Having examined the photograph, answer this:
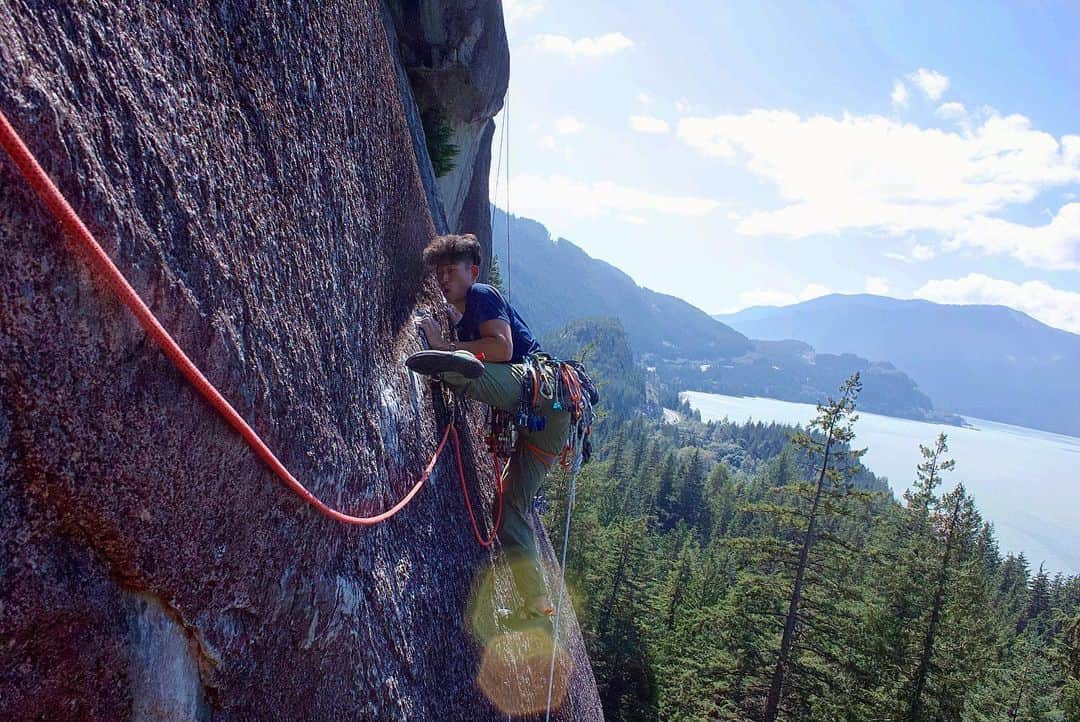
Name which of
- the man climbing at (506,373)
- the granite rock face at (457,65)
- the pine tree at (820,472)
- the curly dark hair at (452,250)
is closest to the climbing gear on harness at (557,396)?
the man climbing at (506,373)

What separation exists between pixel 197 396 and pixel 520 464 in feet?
10.9

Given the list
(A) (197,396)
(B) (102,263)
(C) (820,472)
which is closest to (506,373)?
(A) (197,396)

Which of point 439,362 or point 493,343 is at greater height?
point 493,343

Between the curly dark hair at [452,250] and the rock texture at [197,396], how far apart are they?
776 mm

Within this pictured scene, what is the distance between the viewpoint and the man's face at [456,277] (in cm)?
455

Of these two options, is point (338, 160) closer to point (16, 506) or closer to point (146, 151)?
point (146, 151)

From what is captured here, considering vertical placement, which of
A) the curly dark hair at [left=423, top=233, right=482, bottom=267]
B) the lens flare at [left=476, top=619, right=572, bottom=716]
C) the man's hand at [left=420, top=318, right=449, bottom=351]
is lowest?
the lens flare at [left=476, top=619, right=572, bottom=716]

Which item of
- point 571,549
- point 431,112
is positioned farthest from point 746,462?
point 431,112

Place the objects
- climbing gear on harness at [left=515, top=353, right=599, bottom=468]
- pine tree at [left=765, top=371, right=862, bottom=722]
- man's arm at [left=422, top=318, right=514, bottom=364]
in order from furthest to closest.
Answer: pine tree at [left=765, top=371, right=862, bottom=722], climbing gear on harness at [left=515, top=353, right=599, bottom=468], man's arm at [left=422, top=318, right=514, bottom=364]

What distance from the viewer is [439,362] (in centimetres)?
376

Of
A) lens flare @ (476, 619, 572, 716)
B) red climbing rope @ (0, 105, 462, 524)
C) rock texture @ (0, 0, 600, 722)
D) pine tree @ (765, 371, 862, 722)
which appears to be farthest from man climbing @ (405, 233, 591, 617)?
pine tree @ (765, 371, 862, 722)

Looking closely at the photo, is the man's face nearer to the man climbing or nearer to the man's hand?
the man climbing

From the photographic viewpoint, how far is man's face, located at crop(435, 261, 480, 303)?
4.55 meters

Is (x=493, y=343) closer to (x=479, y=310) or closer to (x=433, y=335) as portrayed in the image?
(x=479, y=310)
